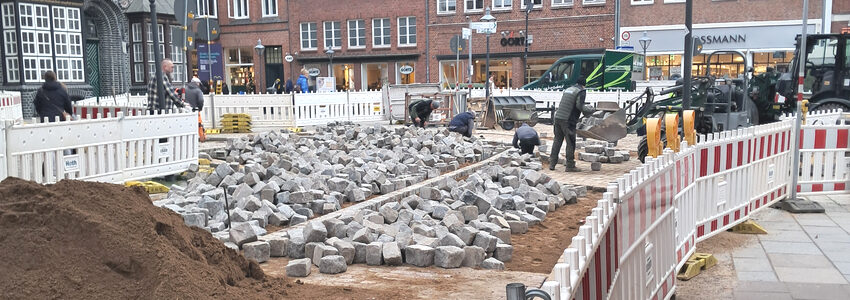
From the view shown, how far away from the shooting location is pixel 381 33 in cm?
4678

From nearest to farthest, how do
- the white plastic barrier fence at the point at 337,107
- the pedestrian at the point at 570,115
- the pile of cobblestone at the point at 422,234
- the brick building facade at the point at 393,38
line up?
the pile of cobblestone at the point at 422,234 < the pedestrian at the point at 570,115 < the white plastic barrier fence at the point at 337,107 < the brick building facade at the point at 393,38

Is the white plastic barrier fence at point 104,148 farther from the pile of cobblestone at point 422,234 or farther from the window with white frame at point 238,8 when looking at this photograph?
the window with white frame at point 238,8

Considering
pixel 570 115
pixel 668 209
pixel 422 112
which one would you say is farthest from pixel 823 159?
pixel 422 112

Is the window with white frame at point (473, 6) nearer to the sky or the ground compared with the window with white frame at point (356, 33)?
nearer to the sky

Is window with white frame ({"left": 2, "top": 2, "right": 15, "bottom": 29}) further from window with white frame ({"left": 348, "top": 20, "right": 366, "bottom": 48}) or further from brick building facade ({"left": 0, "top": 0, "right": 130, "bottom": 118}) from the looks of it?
window with white frame ({"left": 348, "top": 20, "right": 366, "bottom": 48})

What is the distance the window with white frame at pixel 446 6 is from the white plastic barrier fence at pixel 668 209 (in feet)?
115

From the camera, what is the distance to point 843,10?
35.5 m

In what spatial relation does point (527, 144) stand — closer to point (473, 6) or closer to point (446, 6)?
point (473, 6)

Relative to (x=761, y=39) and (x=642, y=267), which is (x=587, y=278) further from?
(x=761, y=39)

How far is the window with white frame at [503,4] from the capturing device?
42562 millimetres

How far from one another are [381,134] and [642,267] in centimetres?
1249

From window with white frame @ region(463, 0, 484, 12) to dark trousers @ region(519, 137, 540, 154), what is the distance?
29.8 meters

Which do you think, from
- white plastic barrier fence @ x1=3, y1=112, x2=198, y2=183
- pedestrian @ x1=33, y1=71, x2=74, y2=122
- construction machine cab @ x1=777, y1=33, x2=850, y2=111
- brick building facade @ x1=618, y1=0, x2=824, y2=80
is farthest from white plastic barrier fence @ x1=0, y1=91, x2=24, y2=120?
brick building facade @ x1=618, y1=0, x2=824, y2=80

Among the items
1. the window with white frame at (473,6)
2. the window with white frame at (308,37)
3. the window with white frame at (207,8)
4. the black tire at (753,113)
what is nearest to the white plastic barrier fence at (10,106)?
the black tire at (753,113)
